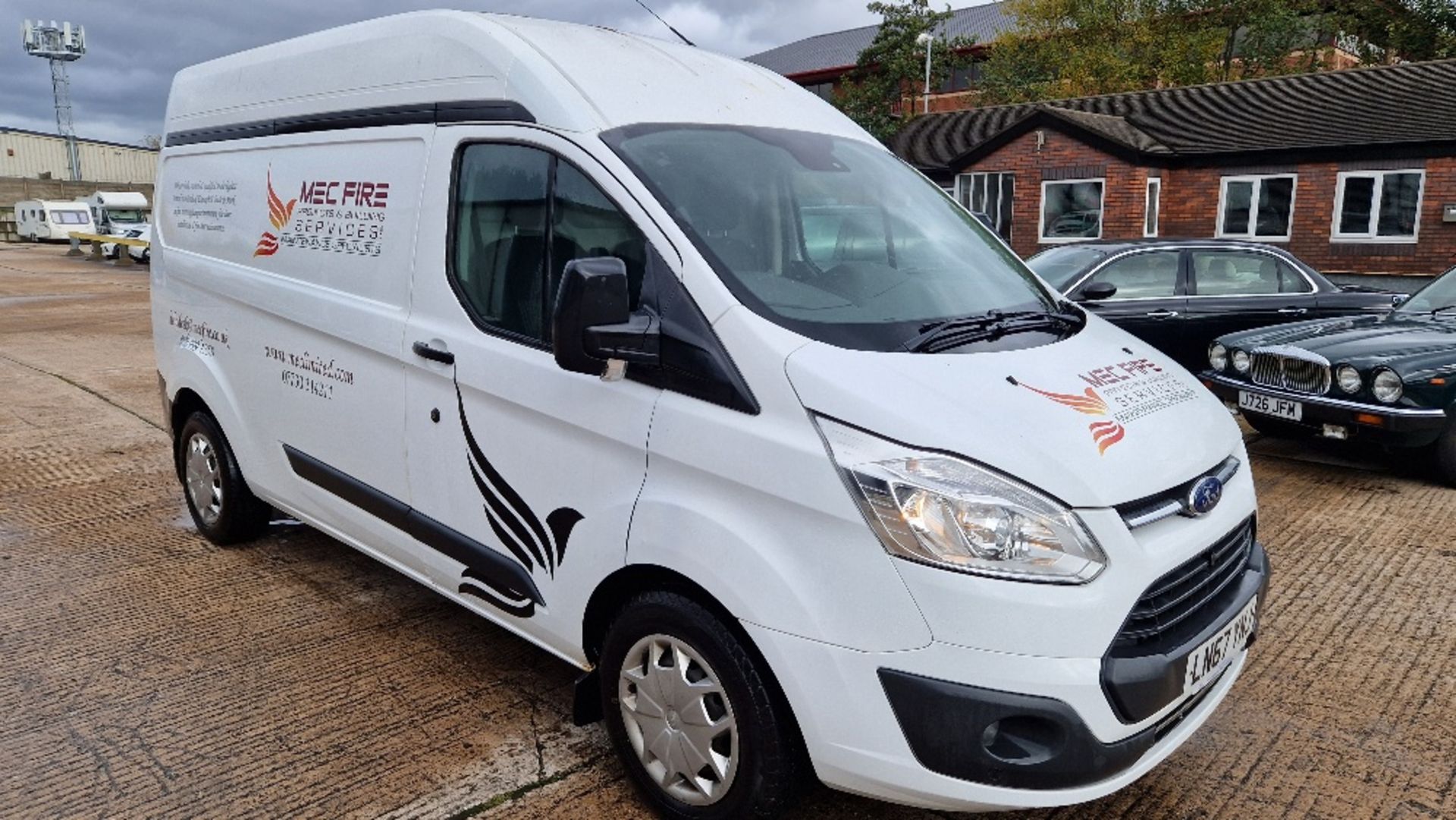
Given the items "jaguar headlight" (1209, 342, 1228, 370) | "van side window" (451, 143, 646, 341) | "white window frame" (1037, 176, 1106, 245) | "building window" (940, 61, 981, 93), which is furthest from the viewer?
"building window" (940, 61, 981, 93)

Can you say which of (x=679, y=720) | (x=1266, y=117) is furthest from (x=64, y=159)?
(x=679, y=720)

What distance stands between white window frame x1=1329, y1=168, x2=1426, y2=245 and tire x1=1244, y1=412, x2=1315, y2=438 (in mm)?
16324

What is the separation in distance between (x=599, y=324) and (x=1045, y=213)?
76.8ft

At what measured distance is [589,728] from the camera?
10.8 ft

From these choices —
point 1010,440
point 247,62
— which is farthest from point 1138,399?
point 247,62

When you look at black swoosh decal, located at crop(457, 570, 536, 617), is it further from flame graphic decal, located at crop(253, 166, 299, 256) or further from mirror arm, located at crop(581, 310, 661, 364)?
flame graphic decal, located at crop(253, 166, 299, 256)

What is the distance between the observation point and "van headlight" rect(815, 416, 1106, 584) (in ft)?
7.11

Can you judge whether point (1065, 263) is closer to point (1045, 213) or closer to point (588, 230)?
point (588, 230)

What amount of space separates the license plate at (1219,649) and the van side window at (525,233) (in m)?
1.63

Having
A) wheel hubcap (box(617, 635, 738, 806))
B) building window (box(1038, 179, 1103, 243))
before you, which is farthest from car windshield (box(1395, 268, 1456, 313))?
building window (box(1038, 179, 1103, 243))

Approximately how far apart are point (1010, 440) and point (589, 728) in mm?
1776

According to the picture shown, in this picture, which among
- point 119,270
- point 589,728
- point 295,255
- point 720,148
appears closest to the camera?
point 720,148

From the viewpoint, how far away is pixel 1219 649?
8.26ft

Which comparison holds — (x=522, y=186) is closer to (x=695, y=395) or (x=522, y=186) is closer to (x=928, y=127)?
(x=695, y=395)
